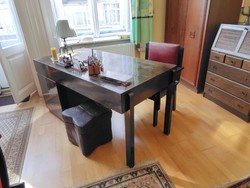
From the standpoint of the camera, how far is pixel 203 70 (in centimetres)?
262

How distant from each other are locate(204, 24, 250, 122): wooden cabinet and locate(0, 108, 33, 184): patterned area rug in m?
2.47

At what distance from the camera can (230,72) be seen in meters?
2.11

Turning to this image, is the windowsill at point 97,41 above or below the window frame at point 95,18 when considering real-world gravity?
below

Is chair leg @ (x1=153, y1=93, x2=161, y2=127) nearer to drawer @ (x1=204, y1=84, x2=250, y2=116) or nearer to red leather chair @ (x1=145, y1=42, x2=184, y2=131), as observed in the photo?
red leather chair @ (x1=145, y1=42, x2=184, y2=131)

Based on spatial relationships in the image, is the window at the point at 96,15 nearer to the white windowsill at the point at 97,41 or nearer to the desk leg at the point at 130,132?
the white windowsill at the point at 97,41

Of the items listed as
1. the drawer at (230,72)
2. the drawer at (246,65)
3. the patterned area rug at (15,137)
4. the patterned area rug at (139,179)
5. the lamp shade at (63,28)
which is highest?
the lamp shade at (63,28)

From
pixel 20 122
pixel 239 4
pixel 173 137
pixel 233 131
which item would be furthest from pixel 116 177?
pixel 239 4

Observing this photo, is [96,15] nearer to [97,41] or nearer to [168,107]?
[97,41]

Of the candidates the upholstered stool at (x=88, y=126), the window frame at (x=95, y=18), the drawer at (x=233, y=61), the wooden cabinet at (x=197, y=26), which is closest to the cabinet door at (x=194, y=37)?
the wooden cabinet at (x=197, y=26)

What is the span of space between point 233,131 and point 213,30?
139 centimetres

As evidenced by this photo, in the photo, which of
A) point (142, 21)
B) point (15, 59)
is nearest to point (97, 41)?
point (142, 21)

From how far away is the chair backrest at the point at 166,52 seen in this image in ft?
6.24

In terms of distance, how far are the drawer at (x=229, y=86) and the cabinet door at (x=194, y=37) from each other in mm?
290

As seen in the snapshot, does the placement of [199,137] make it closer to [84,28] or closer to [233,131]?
[233,131]
